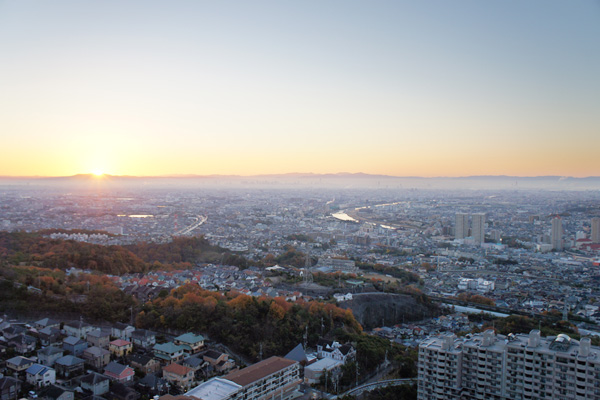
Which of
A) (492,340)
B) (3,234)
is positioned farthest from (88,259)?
(492,340)

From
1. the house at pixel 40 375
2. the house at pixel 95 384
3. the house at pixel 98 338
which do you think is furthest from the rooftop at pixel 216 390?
the house at pixel 98 338

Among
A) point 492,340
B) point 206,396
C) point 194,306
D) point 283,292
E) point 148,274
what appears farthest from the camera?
point 148,274

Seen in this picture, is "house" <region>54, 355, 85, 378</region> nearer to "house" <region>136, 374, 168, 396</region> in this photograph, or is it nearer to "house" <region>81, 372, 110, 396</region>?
"house" <region>81, 372, 110, 396</region>

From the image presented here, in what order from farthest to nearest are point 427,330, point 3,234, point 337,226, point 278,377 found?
1. point 337,226
2. point 3,234
3. point 427,330
4. point 278,377

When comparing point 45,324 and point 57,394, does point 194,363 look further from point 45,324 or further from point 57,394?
point 45,324

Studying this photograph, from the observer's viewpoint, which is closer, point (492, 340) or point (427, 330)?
point (492, 340)

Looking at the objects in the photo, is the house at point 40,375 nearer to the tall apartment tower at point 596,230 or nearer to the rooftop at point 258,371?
the rooftop at point 258,371

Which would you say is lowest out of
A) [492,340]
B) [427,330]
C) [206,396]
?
[427,330]

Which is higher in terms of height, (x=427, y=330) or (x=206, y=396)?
(x=206, y=396)

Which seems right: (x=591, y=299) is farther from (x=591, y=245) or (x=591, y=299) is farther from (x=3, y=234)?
(x=3, y=234)
